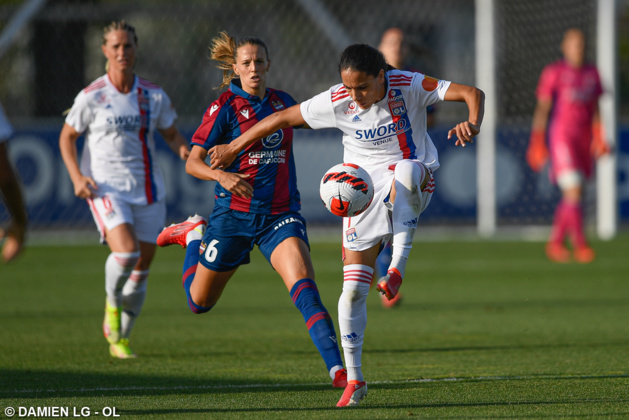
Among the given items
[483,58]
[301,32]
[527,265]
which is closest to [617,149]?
[483,58]

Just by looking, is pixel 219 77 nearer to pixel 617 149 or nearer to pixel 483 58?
pixel 483 58

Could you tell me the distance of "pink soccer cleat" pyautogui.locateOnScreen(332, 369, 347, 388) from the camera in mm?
5098

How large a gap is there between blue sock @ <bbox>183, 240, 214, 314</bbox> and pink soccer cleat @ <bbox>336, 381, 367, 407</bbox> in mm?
1568

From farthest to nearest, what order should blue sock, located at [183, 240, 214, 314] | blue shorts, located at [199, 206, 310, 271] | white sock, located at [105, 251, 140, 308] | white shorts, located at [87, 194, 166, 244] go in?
white shorts, located at [87, 194, 166, 244]
white sock, located at [105, 251, 140, 308]
blue sock, located at [183, 240, 214, 314]
blue shorts, located at [199, 206, 310, 271]

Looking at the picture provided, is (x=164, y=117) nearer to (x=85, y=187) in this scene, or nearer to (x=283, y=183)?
(x=85, y=187)

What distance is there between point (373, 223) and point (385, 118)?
22.8 inches

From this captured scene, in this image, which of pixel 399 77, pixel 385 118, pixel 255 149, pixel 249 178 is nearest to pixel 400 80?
pixel 399 77

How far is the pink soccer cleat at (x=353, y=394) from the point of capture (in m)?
4.94

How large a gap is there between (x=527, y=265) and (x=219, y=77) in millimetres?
9017

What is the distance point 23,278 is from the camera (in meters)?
12.3

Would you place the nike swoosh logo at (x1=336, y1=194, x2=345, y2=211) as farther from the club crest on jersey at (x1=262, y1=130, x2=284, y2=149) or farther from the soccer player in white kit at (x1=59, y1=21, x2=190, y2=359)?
the soccer player in white kit at (x1=59, y1=21, x2=190, y2=359)

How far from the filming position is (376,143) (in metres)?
5.38

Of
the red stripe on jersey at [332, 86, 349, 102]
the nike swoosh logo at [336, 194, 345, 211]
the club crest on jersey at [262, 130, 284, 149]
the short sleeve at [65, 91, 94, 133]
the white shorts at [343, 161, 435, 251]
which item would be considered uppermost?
the red stripe on jersey at [332, 86, 349, 102]

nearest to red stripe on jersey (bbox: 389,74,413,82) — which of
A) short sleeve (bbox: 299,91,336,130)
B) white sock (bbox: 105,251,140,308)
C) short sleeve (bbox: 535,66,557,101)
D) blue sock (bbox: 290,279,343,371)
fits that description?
short sleeve (bbox: 299,91,336,130)
